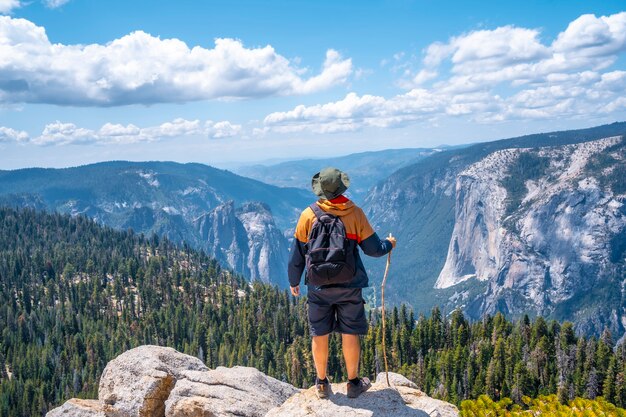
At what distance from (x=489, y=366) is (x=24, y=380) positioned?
13029 cm

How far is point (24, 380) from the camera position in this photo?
481 feet

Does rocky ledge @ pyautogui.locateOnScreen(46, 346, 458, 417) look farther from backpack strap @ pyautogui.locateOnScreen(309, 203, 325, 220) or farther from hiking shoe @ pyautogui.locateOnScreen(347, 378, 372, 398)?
backpack strap @ pyautogui.locateOnScreen(309, 203, 325, 220)

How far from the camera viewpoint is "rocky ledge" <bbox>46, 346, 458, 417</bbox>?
1642 cm

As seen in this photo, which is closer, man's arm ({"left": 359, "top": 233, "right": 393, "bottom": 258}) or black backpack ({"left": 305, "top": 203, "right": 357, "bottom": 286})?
black backpack ({"left": 305, "top": 203, "right": 357, "bottom": 286})

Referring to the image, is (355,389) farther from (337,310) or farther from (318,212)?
(318,212)

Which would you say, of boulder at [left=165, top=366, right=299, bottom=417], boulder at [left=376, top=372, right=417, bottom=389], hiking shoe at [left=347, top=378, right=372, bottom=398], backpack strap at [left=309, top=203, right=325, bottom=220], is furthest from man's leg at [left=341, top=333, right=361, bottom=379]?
boulder at [left=165, top=366, right=299, bottom=417]

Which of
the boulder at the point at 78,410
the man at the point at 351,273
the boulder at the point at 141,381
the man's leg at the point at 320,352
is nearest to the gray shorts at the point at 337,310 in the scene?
the man at the point at 351,273

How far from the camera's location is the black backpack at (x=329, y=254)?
14750 millimetres

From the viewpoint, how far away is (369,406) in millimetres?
16172

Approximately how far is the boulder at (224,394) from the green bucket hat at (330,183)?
411 inches

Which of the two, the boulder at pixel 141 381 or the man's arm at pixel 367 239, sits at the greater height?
the man's arm at pixel 367 239

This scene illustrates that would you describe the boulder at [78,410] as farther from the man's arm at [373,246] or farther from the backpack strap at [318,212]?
the man's arm at [373,246]

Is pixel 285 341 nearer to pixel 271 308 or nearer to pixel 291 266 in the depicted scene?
pixel 271 308

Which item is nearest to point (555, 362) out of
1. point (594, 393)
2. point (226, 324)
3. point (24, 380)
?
point (594, 393)
